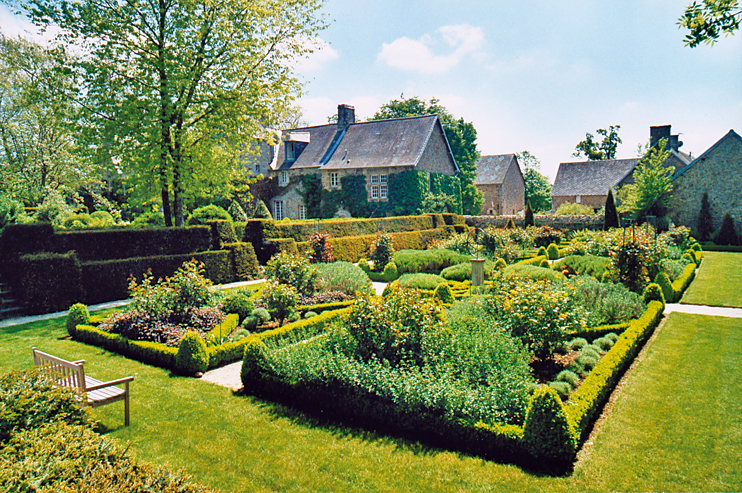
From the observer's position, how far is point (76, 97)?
1495cm

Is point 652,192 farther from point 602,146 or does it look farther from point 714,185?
point 602,146

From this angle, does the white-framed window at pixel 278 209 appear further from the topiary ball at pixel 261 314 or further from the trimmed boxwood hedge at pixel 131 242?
the topiary ball at pixel 261 314

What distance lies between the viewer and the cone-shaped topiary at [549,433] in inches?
183

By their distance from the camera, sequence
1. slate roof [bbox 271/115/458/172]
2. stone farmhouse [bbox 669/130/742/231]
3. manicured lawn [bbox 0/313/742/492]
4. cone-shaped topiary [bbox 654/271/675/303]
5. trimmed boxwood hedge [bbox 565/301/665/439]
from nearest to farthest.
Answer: manicured lawn [bbox 0/313/742/492] < trimmed boxwood hedge [bbox 565/301/665/439] < cone-shaped topiary [bbox 654/271/675/303] < stone farmhouse [bbox 669/130/742/231] < slate roof [bbox 271/115/458/172]

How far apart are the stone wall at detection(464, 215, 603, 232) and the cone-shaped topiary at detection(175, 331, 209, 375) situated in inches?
1028

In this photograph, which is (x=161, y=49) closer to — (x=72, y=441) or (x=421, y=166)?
(x=72, y=441)

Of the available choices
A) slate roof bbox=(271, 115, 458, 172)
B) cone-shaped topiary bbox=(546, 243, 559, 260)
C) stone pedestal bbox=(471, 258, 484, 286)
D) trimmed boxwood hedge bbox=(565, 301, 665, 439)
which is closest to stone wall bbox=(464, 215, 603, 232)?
slate roof bbox=(271, 115, 458, 172)

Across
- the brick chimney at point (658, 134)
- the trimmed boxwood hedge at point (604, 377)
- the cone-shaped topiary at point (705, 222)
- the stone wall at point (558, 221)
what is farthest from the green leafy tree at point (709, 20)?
Answer: the brick chimney at point (658, 134)

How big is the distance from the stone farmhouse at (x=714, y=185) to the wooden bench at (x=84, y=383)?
3593cm

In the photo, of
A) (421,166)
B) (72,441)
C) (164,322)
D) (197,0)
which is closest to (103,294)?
(164,322)

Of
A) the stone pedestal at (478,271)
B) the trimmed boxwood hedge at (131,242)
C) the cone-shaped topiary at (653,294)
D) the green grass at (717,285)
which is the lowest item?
the green grass at (717,285)

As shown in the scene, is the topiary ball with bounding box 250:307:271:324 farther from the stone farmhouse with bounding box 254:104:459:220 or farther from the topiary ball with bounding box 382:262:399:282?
the stone farmhouse with bounding box 254:104:459:220

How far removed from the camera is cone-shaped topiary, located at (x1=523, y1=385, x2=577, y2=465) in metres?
4.65

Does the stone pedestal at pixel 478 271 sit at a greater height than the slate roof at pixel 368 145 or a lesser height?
lesser
